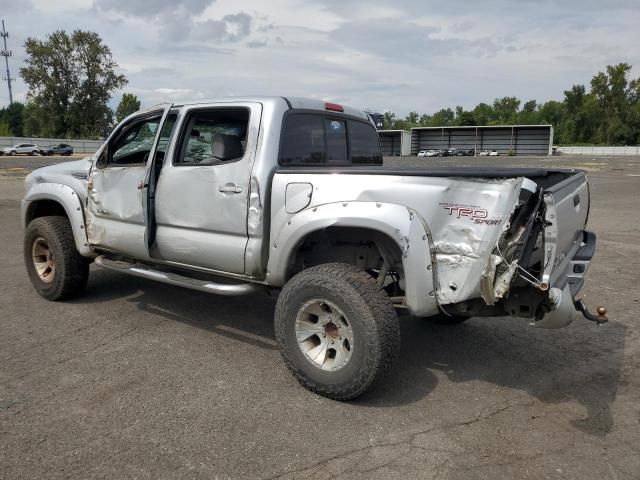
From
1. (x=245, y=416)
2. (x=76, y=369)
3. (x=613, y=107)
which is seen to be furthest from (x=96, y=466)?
(x=613, y=107)

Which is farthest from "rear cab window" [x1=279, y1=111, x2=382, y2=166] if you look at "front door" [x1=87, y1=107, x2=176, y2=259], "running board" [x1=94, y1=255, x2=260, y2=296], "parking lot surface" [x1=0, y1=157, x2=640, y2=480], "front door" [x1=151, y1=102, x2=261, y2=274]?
"parking lot surface" [x1=0, y1=157, x2=640, y2=480]

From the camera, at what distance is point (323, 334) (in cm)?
370

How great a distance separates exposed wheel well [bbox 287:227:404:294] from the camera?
370 centimetres

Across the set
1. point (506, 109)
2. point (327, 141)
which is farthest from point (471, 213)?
point (506, 109)

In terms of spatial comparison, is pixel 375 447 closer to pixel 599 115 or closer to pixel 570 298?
pixel 570 298

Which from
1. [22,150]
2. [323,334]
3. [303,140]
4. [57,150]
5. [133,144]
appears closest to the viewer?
[323,334]

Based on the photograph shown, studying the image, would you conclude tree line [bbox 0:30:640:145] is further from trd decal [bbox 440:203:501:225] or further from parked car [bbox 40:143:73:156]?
trd decal [bbox 440:203:501:225]

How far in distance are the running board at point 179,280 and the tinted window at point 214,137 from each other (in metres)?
0.93

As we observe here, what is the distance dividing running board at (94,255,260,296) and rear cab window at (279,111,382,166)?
982 mm

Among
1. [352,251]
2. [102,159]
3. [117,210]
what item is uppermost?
[102,159]

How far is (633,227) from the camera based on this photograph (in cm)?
1053

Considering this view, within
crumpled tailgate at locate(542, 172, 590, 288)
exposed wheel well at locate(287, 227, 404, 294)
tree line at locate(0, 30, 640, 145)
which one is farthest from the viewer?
tree line at locate(0, 30, 640, 145)

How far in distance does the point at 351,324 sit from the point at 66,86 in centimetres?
8146

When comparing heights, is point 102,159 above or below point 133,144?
below
